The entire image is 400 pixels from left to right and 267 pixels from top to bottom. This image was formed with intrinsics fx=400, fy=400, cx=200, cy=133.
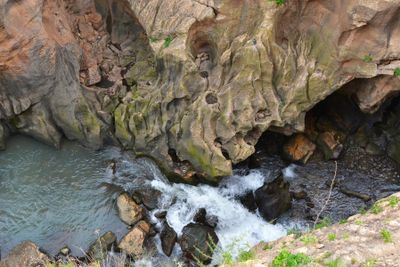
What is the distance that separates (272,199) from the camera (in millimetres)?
11516

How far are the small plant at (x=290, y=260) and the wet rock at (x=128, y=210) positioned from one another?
580 centimetres

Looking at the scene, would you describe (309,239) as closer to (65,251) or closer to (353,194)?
(353,194)

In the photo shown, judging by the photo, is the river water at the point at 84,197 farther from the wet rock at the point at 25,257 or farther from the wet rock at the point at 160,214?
the wet rock at the point at 25,257

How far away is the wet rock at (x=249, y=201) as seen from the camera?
11844mm

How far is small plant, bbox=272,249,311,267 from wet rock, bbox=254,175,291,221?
17.2ft

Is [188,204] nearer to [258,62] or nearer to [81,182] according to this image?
[81,182]

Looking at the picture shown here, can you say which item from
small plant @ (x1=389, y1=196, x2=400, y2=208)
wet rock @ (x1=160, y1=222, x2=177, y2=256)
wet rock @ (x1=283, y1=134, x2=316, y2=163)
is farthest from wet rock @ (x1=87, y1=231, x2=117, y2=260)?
small plant @ (x1=389, y1=196, x2=400, y2=208)

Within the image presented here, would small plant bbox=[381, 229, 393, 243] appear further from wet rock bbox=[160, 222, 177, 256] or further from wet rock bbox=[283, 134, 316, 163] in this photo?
wet rock bbox=[283, 134, 316, 163]

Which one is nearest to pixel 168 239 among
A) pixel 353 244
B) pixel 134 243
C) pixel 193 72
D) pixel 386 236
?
pixel 134 243

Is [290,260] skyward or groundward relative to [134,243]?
skyward

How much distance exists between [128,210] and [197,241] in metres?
2.17

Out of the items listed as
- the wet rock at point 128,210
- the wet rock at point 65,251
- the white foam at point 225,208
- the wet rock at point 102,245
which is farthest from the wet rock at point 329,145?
the wet rock at point 65,251

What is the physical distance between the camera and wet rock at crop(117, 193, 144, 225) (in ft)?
36.6

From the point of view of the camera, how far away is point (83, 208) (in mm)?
11477
